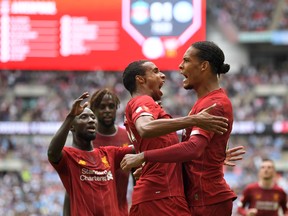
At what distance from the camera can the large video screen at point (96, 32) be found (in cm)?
1019

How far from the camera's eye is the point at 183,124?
16.9 feet

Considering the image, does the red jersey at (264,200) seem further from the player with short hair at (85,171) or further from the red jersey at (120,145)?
the player with short hair at (85,171)

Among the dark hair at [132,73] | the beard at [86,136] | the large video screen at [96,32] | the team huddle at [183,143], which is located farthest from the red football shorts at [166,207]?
the large video screen at [96,32]

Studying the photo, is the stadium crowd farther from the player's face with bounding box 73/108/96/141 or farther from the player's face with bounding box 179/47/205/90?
the player's face with bounding box 179/47/205/90

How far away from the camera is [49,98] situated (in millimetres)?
32656

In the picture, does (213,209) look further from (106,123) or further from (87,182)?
(106,123)

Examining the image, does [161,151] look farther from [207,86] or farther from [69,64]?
[69,64]

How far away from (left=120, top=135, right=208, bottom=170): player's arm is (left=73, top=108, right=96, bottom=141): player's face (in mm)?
1464

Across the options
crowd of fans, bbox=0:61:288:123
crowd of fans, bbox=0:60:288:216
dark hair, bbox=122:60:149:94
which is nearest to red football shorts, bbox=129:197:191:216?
dark hair, bbox=122:60:149:94

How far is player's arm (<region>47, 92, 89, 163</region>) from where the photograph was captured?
6039 mm

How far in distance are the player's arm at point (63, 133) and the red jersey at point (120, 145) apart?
1.12 metres

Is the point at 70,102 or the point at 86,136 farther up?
the point at 86,136

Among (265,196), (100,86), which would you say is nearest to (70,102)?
(100,86)

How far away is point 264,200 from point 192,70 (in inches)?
214
